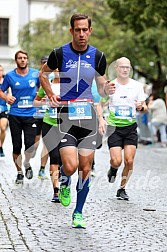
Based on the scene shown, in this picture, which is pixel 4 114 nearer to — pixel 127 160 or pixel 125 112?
pixel 125 112

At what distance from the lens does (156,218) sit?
796 cm

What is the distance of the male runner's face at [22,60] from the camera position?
36.3 feet

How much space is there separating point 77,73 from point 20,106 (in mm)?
4015

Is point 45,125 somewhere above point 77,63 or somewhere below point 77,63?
below

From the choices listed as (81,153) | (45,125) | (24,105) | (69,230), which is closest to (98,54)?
(81,153)

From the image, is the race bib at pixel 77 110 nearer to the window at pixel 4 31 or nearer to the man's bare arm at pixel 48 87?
the man's bare arm at pixel 48 87

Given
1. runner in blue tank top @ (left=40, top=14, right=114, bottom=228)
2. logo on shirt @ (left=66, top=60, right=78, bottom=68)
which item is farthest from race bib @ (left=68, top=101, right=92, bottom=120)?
logo on shirt @ (left=66, top=60, right=78, bottom=68)

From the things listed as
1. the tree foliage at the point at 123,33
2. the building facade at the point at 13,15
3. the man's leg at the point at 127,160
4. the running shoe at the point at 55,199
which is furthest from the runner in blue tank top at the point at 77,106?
the building facade at the point at 13,15

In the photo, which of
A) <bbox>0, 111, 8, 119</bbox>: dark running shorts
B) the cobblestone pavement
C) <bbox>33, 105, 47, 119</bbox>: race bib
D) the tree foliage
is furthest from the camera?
the tree foliage

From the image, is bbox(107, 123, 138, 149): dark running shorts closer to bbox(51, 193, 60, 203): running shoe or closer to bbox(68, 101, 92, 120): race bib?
bbox(51, 193, 60, 203): running shoe

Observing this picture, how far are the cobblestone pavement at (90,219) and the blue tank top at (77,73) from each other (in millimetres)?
1387

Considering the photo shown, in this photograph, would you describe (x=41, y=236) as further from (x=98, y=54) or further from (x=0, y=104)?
(x=0, y=104)

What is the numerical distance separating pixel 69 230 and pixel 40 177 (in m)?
4.75

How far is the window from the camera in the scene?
53750 millimetres
